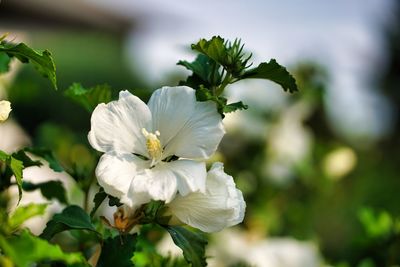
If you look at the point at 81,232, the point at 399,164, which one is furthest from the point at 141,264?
the point at 399,164

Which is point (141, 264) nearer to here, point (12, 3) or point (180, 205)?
point (180, 205)

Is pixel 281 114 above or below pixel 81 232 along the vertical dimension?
below

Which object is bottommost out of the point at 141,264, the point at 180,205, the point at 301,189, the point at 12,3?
the point at 12,3

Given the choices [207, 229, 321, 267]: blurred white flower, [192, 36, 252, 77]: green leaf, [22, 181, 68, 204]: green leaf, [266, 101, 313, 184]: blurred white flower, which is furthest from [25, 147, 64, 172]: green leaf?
[266, 101, 313, 184]: blurred white flower

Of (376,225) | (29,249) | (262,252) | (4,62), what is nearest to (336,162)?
(262,252)

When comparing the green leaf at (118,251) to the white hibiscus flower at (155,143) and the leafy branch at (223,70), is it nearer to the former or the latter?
the white hibiscus flower at (155,143)

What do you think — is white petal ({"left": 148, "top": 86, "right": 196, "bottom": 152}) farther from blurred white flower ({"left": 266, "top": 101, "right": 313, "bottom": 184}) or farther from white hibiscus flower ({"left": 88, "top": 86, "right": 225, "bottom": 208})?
blurred white flower ({"left": 266, "top": 101, "right": 313, "bottom": 184})

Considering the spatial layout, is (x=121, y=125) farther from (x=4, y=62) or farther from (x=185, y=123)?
(x=4, y=62)

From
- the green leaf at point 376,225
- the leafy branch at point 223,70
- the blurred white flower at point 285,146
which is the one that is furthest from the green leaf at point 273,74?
the blurred white flower at point 285,146
